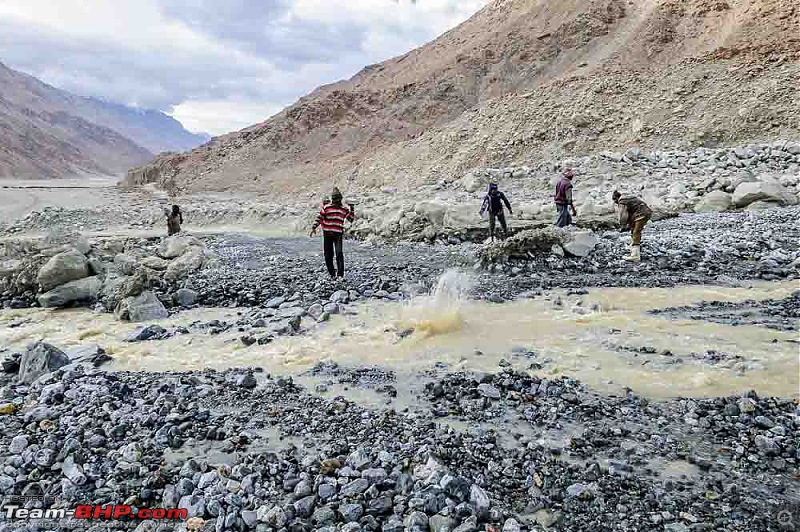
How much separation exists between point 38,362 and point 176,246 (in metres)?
7.28

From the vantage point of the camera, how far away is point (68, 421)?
483cm

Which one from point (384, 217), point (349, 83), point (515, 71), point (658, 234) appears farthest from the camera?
point (349, 83)

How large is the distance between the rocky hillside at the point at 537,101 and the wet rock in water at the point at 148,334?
19.8m

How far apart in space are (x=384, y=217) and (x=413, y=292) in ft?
23.1

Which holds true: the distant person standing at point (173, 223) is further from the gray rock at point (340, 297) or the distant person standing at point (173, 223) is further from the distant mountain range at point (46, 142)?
the distant mountain range at point (46, 142)

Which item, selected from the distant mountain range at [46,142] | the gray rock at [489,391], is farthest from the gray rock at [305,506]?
the distant mountain range at [46,142]

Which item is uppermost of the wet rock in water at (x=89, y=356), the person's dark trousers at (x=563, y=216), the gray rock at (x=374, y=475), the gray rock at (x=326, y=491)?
the person's dark trousers at (x=563, y=216)

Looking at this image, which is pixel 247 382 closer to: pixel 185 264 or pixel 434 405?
pixel 434 405

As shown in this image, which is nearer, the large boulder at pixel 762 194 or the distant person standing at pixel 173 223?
the large boulder at pixel 762 194

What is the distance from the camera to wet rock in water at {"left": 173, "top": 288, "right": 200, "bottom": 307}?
9.76 m

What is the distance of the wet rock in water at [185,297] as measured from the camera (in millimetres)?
9758

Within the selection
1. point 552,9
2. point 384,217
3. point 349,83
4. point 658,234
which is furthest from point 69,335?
point 349,83

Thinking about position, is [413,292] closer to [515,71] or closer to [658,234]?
[658,234]

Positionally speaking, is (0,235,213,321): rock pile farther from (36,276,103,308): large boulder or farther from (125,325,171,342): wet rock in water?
(125,325,171,342): wet rock in water
